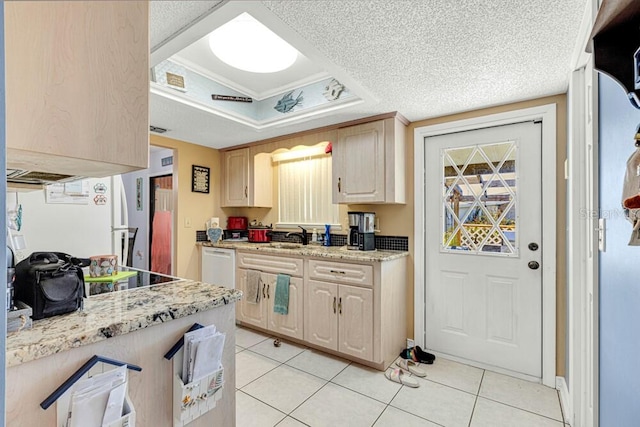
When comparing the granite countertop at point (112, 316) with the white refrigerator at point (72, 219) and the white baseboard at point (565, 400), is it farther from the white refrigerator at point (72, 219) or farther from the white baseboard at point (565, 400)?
the white baseboard at point (565, 400)

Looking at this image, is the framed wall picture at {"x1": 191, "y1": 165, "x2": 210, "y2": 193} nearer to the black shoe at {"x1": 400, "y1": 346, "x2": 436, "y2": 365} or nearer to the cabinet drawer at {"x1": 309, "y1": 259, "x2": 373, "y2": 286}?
the cabinet drawer at {"x1": 309, "y1": 259, "x2": 373, "y2": 286}

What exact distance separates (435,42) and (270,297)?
2.47 metres

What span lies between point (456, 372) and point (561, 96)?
220 cm

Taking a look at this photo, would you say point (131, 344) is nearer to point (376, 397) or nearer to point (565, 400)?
point (376, 397)

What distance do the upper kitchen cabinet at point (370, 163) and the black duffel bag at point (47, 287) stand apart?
2.13 meters

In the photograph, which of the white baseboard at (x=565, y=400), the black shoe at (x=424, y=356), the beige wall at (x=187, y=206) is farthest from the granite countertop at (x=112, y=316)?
the beige wall at (x=187, y=206)

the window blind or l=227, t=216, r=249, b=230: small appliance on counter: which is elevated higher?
the window blind

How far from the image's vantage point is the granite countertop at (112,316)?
0.73 metres

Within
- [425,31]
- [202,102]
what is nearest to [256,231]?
[202,102]

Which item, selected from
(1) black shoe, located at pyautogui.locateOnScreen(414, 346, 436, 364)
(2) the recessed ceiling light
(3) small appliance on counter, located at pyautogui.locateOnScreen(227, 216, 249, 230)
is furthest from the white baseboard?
(3) small appliance on counter, located at pyautogui.locateOnScreen(227, 216, 249, 230)

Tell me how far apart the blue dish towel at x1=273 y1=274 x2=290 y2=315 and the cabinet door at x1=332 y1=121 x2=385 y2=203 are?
897 millimetres

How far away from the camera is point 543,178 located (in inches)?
85.4

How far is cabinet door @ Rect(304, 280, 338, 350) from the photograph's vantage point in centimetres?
252

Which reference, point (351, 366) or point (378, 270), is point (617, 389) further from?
point (351, 366)
